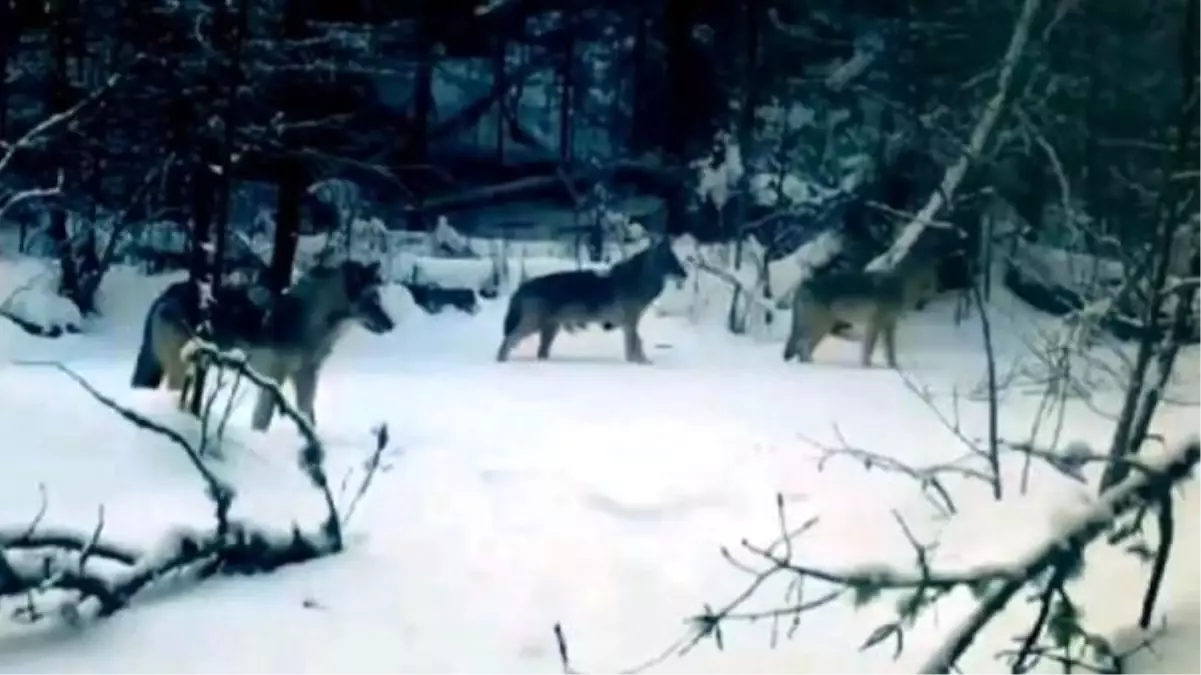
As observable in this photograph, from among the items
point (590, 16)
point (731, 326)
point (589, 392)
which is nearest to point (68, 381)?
point (589, 392)

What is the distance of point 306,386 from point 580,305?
9.21ft

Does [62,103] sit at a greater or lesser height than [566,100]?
lesser

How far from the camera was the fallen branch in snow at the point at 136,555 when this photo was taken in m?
3.16

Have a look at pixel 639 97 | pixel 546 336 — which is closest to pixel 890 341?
pixel 546 336

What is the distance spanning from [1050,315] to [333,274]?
2.91 m

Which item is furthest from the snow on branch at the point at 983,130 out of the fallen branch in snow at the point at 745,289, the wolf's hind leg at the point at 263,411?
the wolf's hind leg at the point at 263,411

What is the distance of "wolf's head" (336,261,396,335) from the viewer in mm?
6445

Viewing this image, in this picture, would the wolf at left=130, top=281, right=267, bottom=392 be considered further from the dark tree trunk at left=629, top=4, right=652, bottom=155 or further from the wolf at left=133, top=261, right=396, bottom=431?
the dark tree trunk at left=629, top=4, right=652, bottom=155

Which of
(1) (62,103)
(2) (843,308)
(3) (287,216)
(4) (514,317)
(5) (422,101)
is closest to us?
(2) (843,308)

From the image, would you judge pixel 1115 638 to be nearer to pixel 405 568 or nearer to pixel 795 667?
pixel 795 667

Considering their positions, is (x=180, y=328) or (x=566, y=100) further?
(x=566, y=100)

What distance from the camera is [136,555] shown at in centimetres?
338

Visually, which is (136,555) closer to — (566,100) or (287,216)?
(287,216)

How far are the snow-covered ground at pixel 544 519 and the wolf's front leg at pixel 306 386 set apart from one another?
0.31 ft
